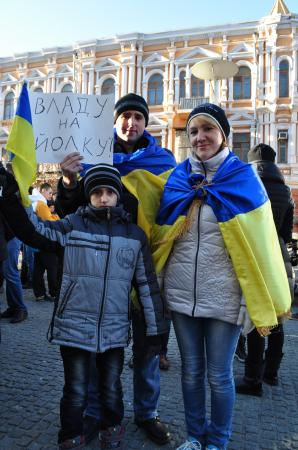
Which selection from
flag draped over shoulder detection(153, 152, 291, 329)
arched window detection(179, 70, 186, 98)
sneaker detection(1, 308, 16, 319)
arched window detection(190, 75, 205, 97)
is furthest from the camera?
arched window detection(179, 70, 186, 98)

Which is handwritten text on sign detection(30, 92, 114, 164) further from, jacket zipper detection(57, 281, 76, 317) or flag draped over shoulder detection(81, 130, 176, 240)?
jacket zipper detection(57, 281, 76, 317)

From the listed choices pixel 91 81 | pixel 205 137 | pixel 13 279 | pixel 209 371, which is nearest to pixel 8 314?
pixel 13 279

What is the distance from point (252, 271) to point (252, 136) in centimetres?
2224

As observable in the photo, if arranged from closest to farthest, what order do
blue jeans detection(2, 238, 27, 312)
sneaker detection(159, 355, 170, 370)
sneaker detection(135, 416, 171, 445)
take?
sneaker detection(135, 416, 171, 445) → sneaker detection(159, 355, 170, 370) → blue jeans detection(2, 238, 27, 312)

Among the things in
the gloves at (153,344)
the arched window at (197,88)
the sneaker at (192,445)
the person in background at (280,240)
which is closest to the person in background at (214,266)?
the sneaker at (192,445)

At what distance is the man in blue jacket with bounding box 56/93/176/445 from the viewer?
2533 millimetres

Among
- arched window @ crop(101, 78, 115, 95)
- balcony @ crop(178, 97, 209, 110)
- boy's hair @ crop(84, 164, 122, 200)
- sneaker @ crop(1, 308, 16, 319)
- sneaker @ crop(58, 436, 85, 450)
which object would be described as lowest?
sneaker @ crop(58, 436, 85, 450)

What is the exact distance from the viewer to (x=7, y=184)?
2.18 meters

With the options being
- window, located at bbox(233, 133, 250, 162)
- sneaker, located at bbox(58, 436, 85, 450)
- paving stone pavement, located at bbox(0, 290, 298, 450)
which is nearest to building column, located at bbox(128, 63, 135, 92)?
window, located at bbox(233, 133, 250, 162)

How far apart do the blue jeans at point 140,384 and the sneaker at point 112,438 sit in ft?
0.71

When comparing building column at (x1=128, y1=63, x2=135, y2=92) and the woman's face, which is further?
building column at (x1=128, y1=63, x2=135, y2=92)

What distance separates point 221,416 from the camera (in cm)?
226

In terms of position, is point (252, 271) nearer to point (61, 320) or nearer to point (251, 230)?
point (251, 230)

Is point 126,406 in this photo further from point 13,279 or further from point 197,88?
point 197,88
